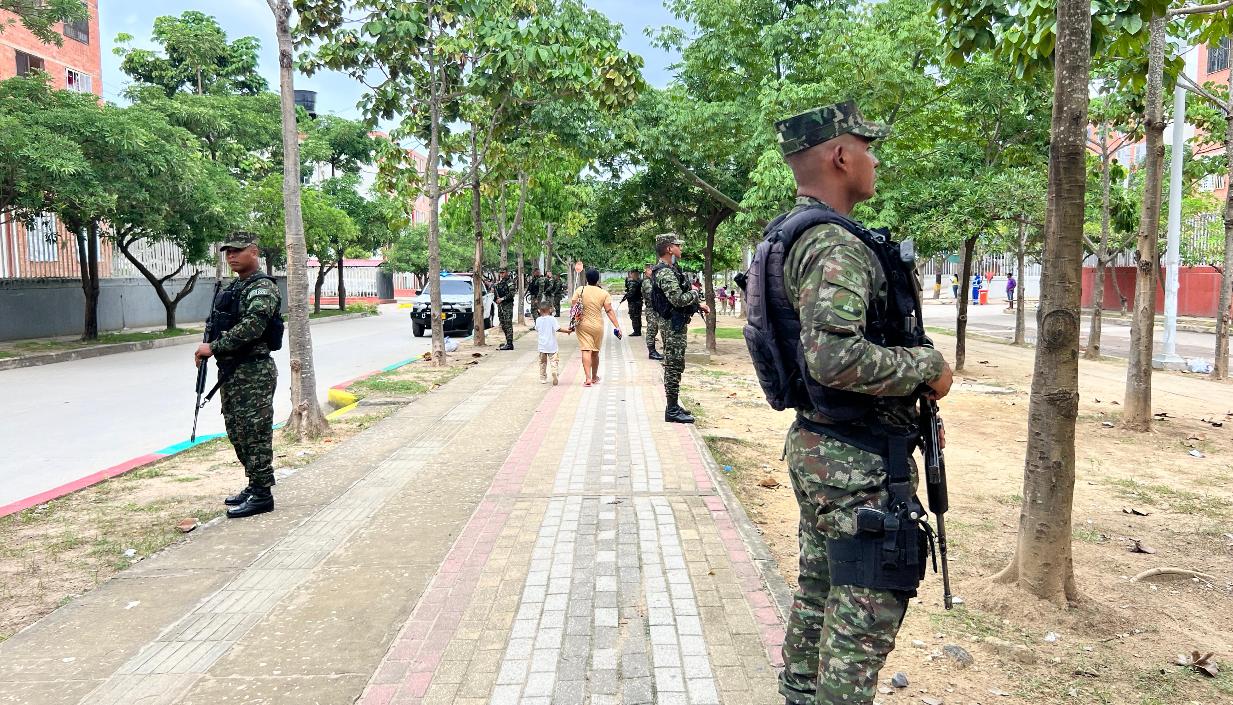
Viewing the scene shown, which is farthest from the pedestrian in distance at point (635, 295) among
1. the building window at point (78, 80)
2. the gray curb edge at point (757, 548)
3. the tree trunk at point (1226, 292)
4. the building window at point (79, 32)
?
the building window at point (79, 32)

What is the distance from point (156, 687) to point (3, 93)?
16175 mm

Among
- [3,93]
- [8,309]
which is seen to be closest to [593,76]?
[3,93]

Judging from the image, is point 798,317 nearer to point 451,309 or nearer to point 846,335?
point 846,335

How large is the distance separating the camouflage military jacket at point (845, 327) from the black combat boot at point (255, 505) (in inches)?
167

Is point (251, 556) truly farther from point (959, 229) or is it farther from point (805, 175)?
point (959, 229)

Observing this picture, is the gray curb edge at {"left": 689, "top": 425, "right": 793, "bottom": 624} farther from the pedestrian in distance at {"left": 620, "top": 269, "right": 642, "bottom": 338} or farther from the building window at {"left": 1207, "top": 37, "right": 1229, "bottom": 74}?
the building window at {"left": 1207, "top": 37, "right": 1229, "bottom": 74}

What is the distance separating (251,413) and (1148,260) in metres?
8.21

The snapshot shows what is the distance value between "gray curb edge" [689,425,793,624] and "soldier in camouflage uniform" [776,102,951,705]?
795mm

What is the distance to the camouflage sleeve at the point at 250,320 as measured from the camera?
496 centimetres

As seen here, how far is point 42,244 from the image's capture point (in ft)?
69.2

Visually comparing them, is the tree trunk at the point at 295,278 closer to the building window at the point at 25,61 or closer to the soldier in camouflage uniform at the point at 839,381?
the soldier in camouflage uniform at the point at 839,381

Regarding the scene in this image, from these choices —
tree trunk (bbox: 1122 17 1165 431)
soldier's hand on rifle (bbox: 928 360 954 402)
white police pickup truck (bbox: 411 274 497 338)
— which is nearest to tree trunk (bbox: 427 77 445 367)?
white police pickup truck (bbox: 411 274 497 338)

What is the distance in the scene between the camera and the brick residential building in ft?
64.7

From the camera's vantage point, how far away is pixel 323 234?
30531 millimetres
